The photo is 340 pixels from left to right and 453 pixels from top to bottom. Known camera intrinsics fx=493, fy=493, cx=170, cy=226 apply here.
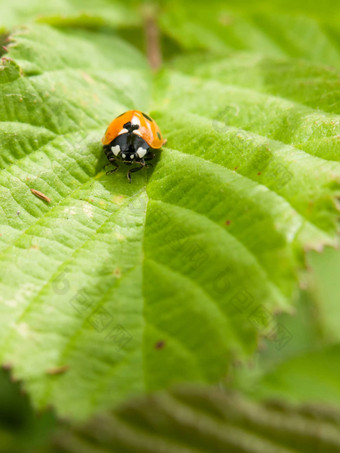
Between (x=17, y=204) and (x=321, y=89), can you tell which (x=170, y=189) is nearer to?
(x=17, y=204)

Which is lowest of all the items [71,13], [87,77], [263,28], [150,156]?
[150,156]

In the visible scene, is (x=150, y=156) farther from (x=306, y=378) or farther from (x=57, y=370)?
(x=306, y=378)

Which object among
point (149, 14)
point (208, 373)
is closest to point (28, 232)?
point (208, 373)

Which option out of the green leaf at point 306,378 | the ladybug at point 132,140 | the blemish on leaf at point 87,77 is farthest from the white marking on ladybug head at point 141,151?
the green leaf at point 306,378

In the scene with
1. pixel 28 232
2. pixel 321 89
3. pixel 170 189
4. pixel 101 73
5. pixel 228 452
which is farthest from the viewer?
pixel 101 73

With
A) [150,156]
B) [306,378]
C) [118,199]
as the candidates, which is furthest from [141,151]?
[306,378]
